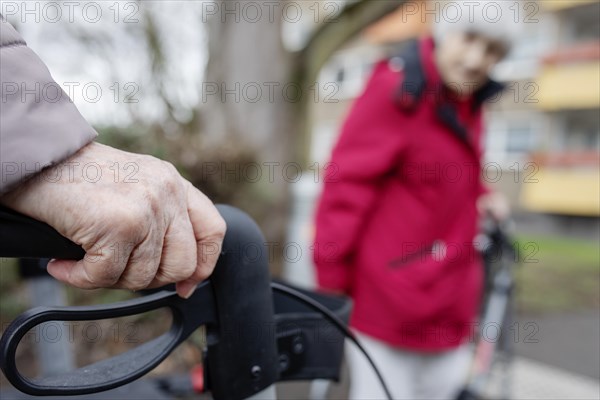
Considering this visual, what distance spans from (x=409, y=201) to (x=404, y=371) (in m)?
0.60

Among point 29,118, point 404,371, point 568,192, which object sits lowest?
point 568,192

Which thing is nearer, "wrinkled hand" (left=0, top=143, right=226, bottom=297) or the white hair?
"wrinkled hand" (left=0, top=143, right=226, bottom=297)

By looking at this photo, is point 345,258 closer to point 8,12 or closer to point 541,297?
point 8,12

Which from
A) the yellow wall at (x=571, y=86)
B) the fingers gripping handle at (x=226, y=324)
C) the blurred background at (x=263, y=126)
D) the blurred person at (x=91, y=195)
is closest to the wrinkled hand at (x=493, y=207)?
the blurred background at (x=263, y=126)

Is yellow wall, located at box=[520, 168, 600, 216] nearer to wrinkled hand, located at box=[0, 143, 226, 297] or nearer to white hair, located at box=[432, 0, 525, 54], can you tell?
white hair, located at box=[432, 0, 525, 54]

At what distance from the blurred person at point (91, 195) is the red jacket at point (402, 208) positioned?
1.22 metres

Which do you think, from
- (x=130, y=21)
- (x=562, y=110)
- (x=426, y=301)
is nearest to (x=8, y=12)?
(x=130, y=21)

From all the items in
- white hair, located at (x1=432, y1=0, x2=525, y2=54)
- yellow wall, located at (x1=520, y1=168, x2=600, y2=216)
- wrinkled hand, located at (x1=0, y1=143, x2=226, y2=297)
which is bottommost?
yellow wall, located at (x1=520, y1=168, x2=600, y2=216)

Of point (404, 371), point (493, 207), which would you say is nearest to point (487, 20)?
point (493, 207)

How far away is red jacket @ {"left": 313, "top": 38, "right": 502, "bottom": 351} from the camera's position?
1906 millimetres

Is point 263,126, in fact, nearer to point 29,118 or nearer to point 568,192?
point 29,118

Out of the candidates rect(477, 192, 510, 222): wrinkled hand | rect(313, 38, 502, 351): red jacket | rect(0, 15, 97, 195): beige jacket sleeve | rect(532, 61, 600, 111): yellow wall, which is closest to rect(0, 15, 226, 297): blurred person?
rect(0, 15, 97, 195): beige jacket sleeve

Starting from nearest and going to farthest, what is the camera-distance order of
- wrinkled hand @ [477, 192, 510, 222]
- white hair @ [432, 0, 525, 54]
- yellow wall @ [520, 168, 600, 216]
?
white hair @ [432, 0, 525, 54] → wrinkled hand @ [477, 192, 510, 222] → yellow wall @ [520, 168, 600, 216]

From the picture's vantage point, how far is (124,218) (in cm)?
66
